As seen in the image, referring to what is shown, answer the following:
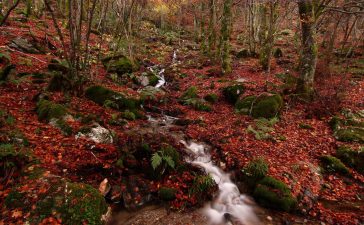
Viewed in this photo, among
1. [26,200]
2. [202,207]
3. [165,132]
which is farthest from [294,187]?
[26,200]

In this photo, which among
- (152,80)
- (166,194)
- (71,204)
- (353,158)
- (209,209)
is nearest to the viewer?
(71,204)

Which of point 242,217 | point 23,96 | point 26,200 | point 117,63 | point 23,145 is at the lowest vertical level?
point 242,217

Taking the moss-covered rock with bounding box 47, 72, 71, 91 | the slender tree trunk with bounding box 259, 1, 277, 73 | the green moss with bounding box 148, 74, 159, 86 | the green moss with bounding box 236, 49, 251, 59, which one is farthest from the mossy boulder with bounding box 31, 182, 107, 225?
the green moss with bounding box 236, 49, 251, 59

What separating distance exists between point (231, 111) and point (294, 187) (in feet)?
16.8

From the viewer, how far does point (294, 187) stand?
6.12 m

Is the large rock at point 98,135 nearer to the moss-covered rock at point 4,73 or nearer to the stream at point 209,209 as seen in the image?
the stream at point 209,209

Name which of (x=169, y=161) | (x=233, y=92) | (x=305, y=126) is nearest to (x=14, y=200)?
(x=169, y=161)

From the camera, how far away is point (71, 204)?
4.13m

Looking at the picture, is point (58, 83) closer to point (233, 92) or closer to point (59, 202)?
point (59, 202)

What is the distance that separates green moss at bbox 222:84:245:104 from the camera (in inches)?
458

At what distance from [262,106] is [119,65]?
9.10m

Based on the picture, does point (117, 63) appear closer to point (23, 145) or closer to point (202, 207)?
point (23, 145)

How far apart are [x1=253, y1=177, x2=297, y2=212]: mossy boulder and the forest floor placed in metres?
0.21

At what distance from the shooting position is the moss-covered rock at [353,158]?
23.1 feet
